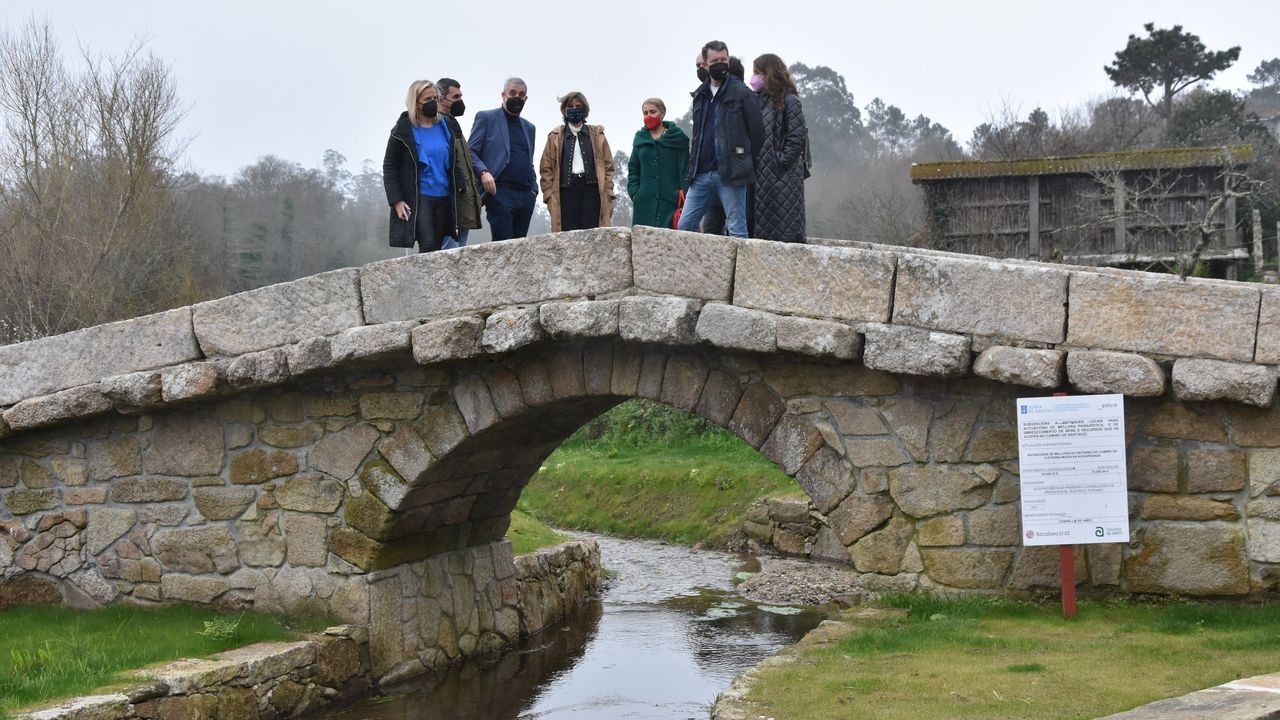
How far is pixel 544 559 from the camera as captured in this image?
1056cm

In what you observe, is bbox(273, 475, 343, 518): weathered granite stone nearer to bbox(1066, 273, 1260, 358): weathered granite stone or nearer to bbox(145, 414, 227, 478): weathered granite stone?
bbox(145, 414, 227, 478): weathered granite stone

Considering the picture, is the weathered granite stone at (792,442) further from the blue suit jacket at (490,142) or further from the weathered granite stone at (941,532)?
the blue suit jacket at (490,142)

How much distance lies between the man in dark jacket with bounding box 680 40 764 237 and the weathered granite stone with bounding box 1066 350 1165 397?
2352mm

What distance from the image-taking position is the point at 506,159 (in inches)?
328

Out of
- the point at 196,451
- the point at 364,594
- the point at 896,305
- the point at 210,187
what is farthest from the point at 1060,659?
the point at 210,187

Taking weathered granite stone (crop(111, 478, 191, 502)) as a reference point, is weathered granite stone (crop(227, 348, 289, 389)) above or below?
above

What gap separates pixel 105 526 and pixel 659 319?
4134mm

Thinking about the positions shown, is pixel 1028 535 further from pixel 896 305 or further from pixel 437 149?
pixel 437 149

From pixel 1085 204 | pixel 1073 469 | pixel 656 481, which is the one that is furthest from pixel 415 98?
pixel 1085 204

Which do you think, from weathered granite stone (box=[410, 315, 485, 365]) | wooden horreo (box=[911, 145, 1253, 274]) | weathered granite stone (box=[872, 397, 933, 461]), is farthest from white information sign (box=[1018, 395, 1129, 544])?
wooden horreo (box=[911, 145, 1253, 274])

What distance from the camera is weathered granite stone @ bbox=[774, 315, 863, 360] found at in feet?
20.6

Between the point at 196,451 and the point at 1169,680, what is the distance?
582 cm

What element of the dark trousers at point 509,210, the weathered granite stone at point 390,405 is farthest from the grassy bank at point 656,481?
the weathered granite stone at point 390,405

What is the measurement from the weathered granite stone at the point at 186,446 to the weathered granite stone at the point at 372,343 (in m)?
1.26
